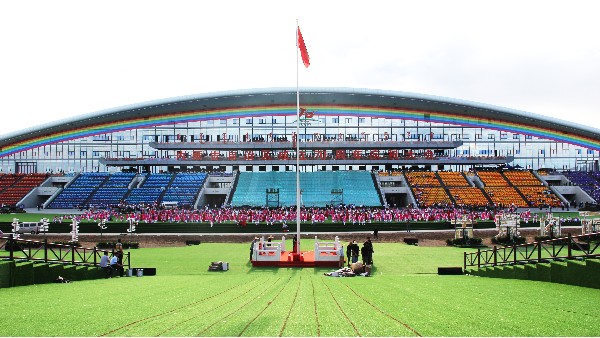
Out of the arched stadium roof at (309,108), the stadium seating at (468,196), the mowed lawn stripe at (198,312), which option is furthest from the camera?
the arched stadium roof at (309,108)

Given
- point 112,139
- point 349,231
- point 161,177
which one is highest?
point 112,139

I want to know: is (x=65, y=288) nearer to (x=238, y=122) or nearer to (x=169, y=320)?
(x=169, y=320)

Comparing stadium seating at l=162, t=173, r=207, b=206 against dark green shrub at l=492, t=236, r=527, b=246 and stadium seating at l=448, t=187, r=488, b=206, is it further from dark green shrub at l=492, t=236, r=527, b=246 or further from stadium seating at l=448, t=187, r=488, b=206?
dark green shrub at l=492, t=236, r=527, b=246

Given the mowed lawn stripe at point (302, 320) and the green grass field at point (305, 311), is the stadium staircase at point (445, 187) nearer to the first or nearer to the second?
the green grass field at point (305, 311)

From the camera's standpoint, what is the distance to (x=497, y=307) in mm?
9047

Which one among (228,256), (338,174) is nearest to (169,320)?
(228,256)

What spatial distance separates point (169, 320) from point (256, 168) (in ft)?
234

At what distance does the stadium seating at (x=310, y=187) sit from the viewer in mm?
66688

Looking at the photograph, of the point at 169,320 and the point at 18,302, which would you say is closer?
the point at 169,320

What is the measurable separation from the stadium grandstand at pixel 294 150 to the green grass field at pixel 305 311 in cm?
5723

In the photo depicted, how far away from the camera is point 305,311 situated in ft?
28.4

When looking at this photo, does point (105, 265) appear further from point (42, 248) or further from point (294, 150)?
point (294, 150)

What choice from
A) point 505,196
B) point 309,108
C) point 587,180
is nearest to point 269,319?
point 505,196

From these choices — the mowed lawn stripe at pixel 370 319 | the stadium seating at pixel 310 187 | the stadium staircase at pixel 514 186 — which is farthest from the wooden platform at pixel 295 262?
the stadium staircase at pixel 514 186
